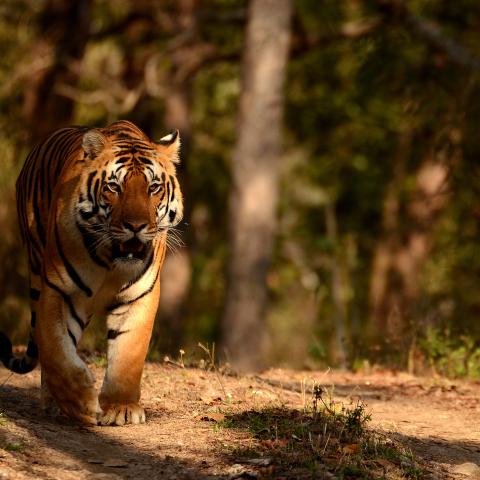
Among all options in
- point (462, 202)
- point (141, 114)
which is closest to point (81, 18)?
point (141, 114)

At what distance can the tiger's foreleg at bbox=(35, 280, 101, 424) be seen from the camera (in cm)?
660

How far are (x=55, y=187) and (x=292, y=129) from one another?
1680cm

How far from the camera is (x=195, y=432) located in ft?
21.1

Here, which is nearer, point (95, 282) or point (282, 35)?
point (95, 282)

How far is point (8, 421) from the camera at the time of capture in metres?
6.17

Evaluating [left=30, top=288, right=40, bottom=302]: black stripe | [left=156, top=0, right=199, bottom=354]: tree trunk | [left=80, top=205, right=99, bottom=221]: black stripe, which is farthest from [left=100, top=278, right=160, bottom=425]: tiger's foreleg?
[left=156, top=0, right=199, bottom=354]: tree trunk

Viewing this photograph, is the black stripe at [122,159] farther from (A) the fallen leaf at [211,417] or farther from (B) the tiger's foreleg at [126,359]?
(A) the fallen leaf at [211,417]

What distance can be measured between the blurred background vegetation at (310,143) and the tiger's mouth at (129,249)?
130 inches

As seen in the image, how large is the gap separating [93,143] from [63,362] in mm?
1327

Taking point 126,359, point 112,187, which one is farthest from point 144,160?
point 126,359

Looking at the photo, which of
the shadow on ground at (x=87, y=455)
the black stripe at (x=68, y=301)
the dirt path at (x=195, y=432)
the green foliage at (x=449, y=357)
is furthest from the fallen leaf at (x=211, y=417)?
the green foliage at (x=449, y=357)

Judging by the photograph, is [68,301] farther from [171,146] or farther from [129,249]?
[171,146]

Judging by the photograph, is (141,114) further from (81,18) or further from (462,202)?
(462,202)

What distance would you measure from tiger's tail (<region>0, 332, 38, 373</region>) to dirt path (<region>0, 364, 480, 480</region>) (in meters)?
0.19
